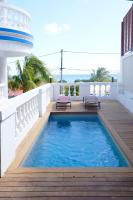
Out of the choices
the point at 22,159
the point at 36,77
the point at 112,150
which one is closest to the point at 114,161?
the point at 112,150

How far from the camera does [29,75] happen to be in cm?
1434

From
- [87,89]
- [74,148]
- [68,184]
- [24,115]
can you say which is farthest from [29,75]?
[68,184]

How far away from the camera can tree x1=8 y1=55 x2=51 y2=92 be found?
1400cm

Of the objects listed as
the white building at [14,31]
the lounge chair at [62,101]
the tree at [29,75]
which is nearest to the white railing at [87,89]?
the tree at [29,75]

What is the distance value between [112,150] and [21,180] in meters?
2.95

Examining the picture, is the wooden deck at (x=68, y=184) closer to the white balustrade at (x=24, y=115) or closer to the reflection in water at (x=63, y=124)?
the white balustrade at (x=24, y=115)

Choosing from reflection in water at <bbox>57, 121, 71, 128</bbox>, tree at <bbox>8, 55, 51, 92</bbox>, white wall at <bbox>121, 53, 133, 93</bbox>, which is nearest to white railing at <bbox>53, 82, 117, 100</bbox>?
white wall at <bbox>121, 53, 133, 93</bbox>

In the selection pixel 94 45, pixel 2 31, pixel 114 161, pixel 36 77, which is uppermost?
pixel 94 45

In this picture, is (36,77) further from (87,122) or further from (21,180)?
(21,180)

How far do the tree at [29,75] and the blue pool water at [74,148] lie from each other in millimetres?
4400

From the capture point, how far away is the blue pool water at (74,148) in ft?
18.8

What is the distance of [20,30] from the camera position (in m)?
8.30

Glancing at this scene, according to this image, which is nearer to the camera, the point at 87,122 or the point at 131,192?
the point at 131,192

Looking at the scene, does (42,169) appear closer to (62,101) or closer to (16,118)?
(16,118)
